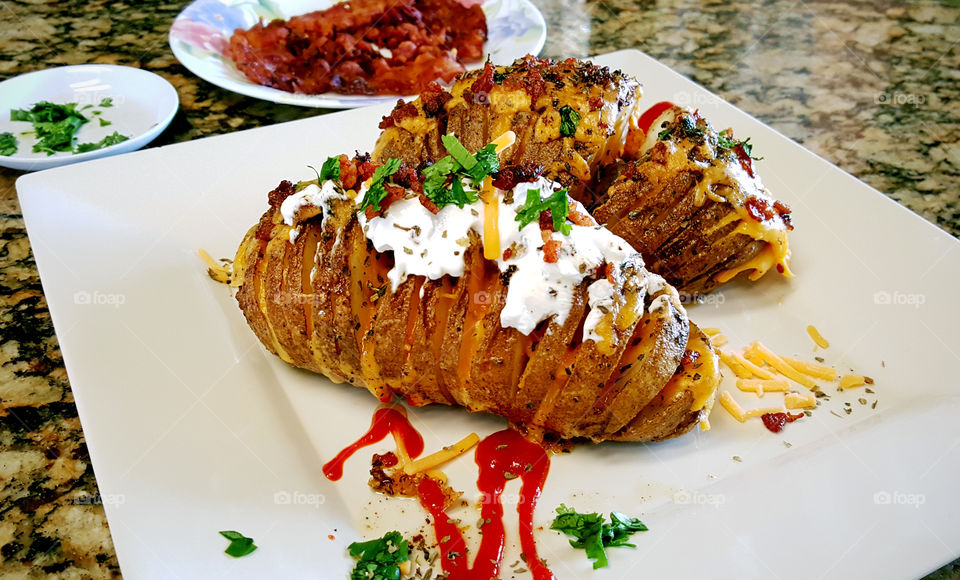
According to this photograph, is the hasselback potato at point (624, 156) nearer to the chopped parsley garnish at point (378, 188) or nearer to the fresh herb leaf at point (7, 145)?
the chopped parsley garnish at point (378, 188)

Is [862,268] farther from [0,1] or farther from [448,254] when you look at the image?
[0,1]

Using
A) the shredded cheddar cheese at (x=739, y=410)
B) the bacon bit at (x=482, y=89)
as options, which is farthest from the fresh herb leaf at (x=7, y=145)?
the shredded cheddar cheese at (x=739, y=410)

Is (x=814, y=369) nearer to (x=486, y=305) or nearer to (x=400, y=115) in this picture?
(x=486, y=305)

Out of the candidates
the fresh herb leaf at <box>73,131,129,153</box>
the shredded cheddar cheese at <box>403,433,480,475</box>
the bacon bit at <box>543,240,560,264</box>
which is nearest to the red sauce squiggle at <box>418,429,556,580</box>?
the shredded cheddar cheese at <box>403,433,480,475</box>

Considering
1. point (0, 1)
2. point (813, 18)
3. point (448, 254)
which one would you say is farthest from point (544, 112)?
point (0, 1)

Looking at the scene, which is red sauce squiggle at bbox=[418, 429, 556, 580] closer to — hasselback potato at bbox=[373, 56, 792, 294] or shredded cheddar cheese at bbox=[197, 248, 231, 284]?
hasselback potato at bbox=[373, 56, 792, 294]
